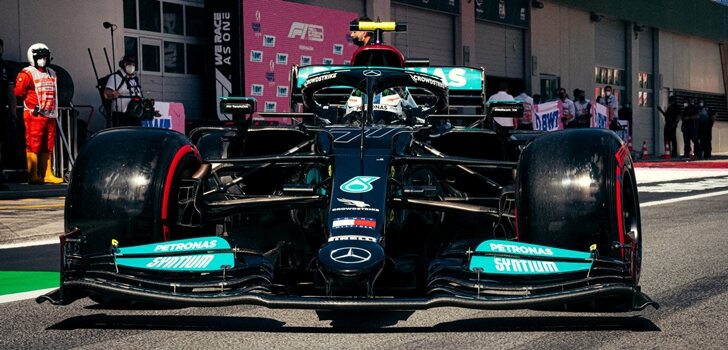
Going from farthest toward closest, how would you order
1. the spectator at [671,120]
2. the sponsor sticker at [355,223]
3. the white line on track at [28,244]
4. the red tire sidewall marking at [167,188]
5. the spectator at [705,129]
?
the spectator at [705,129] < the spectator at [671,120] < the white line on track at [28,244] < the red tire sidewall marking at [167,188] < the sponsor sticker at [355,223]

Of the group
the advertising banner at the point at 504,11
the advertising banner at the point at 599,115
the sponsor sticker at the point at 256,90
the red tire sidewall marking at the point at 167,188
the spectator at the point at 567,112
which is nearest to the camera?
the red tire sidewall marking at the point at 167,188

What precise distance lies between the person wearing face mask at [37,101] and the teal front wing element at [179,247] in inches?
484

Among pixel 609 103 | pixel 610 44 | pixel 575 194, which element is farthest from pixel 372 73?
pixel 610 44

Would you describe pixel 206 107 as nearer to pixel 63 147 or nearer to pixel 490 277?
pixel 63 147

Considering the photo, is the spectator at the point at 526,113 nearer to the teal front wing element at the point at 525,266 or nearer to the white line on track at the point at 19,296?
the white line on track at the point at 19,296

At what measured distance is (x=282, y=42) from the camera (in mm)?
25516

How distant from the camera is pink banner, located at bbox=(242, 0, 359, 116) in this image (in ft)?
79.3

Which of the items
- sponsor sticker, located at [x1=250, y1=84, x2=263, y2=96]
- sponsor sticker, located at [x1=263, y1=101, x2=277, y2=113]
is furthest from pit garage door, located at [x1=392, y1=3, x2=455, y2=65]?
sponsor sticker, located at [x1=250, y1=84, x2=263, y2=96]

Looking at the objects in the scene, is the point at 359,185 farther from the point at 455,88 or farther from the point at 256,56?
the point at 256,56

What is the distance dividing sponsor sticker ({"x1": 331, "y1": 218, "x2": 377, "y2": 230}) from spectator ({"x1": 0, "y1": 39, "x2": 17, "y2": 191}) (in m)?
12.0

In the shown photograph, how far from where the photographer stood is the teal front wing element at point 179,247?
5.46 metres

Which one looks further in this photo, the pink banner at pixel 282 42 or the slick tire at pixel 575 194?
the pink banner at pixel 282 42

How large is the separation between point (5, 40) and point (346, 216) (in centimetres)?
1556

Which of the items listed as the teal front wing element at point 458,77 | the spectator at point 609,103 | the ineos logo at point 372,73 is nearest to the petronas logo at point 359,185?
the ineos logo at point 372,73
